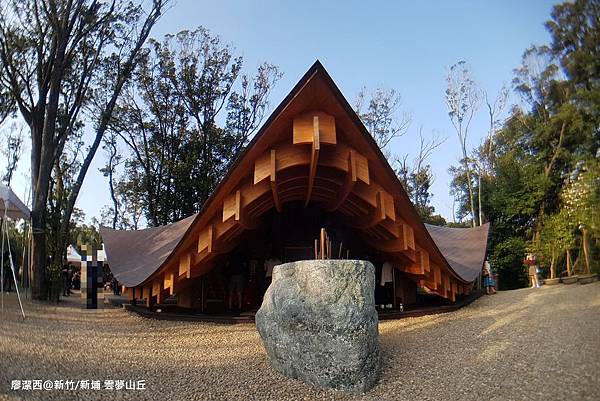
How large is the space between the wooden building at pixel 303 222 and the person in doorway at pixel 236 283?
158mm

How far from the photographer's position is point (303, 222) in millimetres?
10398

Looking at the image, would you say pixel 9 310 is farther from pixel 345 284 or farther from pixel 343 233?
pixel 345 284

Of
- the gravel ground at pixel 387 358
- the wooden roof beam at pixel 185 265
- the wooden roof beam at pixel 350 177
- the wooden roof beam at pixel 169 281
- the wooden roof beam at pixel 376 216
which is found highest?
the wooden roof beam at pixel 350 177

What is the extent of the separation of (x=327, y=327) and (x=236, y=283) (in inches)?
234

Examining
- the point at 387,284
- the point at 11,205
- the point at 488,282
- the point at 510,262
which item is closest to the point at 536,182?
the point at 510,262

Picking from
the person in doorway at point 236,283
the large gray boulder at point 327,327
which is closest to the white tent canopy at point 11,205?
the person in doorway at point 236,283

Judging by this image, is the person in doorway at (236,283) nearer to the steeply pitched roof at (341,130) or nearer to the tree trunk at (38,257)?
the steeply pitched roof at (341,130)

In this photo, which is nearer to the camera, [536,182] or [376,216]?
[376,216]

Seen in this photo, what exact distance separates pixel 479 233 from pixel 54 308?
11439mm

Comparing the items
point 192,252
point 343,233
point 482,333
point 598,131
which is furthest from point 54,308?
point 598,131

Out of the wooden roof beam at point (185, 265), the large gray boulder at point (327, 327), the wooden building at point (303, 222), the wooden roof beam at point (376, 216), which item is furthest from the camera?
the wooden roof beam at point (185, 265)

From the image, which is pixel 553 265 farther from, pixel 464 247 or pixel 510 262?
pixel 464 247

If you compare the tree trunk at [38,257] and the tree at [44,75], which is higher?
the tree at [44,75]

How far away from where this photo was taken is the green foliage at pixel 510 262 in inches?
703
